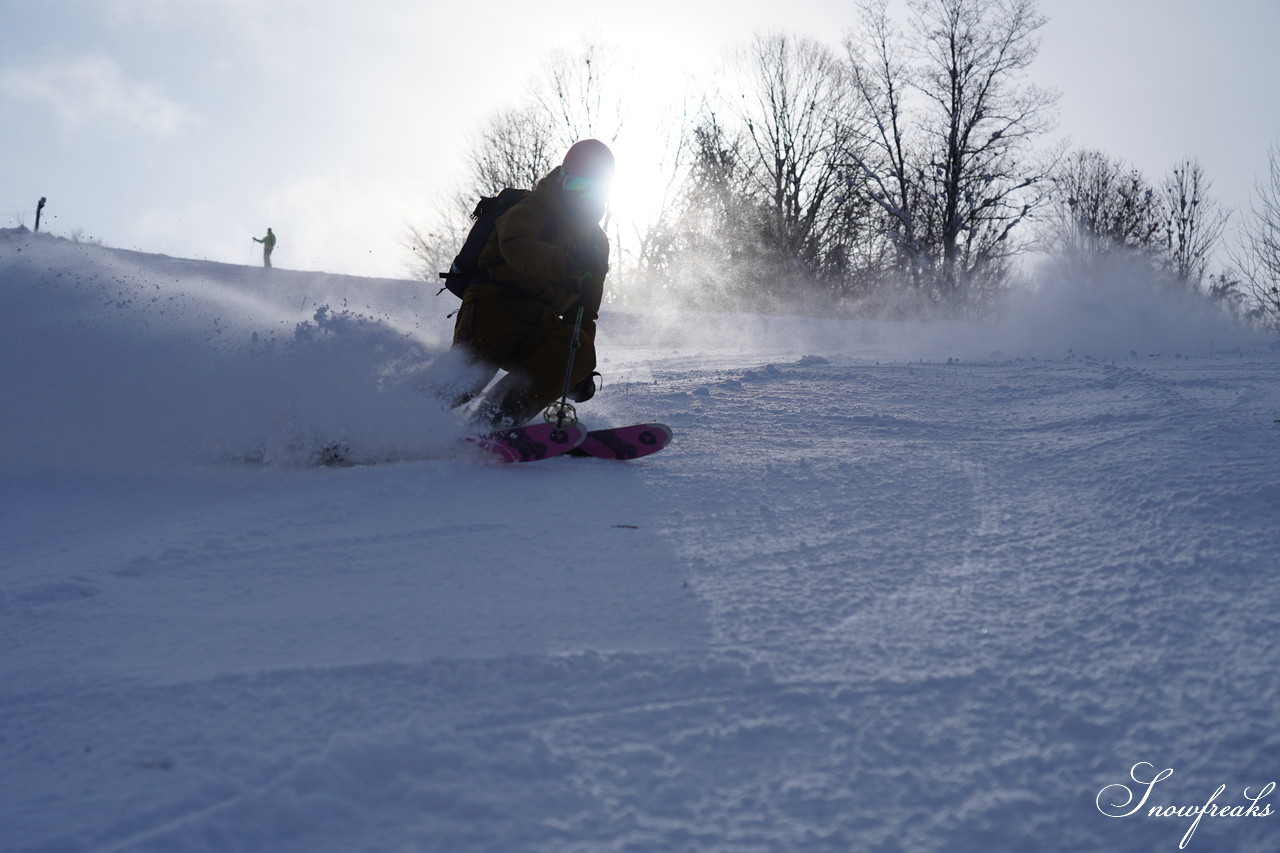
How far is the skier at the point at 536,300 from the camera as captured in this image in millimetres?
3604

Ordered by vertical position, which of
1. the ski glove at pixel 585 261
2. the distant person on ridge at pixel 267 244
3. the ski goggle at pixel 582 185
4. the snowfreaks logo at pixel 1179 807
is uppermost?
the distant person on ridge at pixel 267 244

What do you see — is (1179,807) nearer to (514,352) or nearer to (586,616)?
(586,616)

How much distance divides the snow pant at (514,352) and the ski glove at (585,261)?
0.91ft

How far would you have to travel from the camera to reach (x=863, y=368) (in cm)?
572

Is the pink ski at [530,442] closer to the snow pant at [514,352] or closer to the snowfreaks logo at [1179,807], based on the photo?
the snow pant at [514,352]

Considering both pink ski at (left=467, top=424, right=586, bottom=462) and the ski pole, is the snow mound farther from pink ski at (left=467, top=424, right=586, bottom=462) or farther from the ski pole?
the ski pole

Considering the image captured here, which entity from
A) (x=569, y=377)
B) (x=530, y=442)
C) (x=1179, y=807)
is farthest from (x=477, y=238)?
(x=1179, y=807)

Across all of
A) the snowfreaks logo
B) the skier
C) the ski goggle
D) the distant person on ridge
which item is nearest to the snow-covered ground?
the snowfreaks logo

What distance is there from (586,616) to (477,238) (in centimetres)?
233

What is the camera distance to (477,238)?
366 cm

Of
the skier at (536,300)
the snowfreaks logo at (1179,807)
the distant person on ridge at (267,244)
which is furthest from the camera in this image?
the distant person on ridge at (267,244)

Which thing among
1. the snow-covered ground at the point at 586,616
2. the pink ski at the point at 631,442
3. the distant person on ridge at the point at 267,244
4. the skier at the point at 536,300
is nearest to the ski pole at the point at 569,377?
the skier at the point at 536,300

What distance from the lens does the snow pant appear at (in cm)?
362

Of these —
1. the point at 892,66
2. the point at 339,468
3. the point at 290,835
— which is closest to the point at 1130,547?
the point at 290,835
